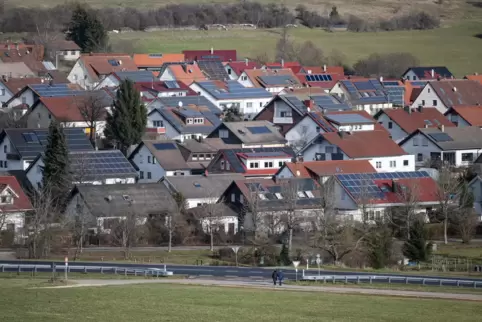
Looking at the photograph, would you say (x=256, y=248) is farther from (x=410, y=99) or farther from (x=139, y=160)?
(x=410, y=99)

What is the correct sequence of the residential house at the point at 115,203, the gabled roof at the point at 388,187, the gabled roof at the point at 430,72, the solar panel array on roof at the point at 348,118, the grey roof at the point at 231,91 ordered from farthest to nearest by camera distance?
the gabled roof at the point at 430,72 < the grey roof at the point at 231,91 < the solar panel array on roof at the point at 348,118 < the gabled roof at the point at 388,187 < the residential house at the point at 115,203

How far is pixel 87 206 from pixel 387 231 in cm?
1355

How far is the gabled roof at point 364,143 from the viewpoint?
7600cm

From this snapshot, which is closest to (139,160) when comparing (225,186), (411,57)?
(225,186)

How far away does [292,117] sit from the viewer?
87438mm

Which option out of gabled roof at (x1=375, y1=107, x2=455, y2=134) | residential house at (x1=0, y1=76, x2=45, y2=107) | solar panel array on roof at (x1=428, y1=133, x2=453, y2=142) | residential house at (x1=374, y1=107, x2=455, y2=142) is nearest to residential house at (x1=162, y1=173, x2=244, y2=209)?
solar panel array on roof at (x1=428, y1=133, x2=453, y2=142)

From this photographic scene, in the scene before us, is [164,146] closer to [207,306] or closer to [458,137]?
[458,137]

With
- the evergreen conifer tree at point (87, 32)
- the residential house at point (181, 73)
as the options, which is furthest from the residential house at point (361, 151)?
the evergreen conifer tree at point (87, 32)

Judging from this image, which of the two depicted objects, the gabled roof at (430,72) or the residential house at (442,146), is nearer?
the residential house at (442,146)

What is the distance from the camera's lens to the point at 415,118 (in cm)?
8688

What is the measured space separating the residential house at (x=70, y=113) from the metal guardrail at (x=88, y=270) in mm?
33215

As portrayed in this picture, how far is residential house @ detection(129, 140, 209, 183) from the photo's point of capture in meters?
73.6

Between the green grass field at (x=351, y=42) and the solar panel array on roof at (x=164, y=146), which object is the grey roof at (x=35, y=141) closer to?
the solar panel array on roof at (x=164, y=146)

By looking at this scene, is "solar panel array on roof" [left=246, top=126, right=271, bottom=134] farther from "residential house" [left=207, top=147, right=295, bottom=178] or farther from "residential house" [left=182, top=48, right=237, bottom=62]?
"residential house" [left=182, top=48, right=237, bottom=62]
